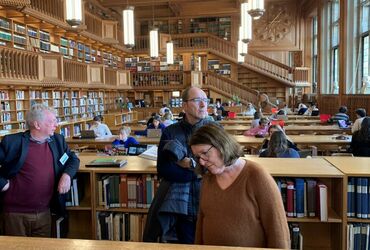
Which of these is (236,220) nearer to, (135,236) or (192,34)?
(135,236)

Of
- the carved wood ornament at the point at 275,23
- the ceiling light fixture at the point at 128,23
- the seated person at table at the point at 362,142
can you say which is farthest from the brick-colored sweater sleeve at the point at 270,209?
the carved wood ornament at the point at 275,23

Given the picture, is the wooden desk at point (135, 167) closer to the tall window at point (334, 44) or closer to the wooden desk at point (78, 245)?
the wooden desk at point (78, 245)

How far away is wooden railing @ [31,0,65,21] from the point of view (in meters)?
10.3

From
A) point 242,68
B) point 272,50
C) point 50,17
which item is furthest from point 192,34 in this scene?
point 50,17

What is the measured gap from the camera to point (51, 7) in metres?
11.2

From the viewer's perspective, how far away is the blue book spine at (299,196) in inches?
106

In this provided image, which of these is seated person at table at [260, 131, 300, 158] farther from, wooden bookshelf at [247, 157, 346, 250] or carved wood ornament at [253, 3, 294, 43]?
carved wood ornament at [253, 3, 294, 43]

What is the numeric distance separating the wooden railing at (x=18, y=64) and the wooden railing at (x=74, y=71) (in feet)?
5.22

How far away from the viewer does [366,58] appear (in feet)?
37.8

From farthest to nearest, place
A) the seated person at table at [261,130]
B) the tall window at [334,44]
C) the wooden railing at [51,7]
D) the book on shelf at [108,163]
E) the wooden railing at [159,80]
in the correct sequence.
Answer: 1. the wooden railing at [159,80]
2. the tall window at [334,44]
3. the wooden railing at [51,7]
4. the seated person at table at [261,130]
5. the book on shelf at [108,163]

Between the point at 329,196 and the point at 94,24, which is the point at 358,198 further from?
the point at 94,24

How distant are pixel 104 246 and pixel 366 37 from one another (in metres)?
12.0

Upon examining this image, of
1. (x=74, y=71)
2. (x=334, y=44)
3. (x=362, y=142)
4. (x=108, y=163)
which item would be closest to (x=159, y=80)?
(x=74, y=71)

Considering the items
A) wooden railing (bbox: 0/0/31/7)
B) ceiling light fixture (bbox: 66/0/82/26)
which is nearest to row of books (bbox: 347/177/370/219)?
ceiling light fixture (bbox: 66/0/82/26)
